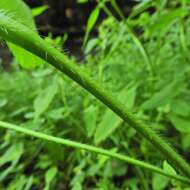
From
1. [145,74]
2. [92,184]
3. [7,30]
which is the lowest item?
[92,184]

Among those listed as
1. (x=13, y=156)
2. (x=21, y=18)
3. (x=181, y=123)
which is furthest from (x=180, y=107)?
(x=21, y=18)

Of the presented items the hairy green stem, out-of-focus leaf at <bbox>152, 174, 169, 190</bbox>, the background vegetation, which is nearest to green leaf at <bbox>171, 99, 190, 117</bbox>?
the background vegetation

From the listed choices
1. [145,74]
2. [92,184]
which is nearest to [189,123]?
[92,184]

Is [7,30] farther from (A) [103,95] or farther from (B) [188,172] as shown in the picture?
(B) [188,172]

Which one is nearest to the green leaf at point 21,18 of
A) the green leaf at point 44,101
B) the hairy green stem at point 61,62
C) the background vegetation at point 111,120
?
the hairy green stem at point 61,62

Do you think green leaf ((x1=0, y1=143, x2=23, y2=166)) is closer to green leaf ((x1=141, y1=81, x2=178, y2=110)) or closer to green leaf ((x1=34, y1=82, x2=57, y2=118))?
green leaf ((x1=34, y1=82, x2=57, y2=118))
